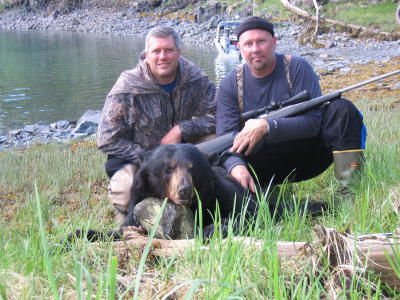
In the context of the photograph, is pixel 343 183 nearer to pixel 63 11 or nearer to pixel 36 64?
pixel 36 64

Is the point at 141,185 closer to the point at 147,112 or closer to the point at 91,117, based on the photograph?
the point at 147,112

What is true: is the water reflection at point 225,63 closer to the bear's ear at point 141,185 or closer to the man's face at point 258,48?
the man's face at point 258,48

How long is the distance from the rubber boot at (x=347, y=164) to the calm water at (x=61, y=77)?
41.7 feet

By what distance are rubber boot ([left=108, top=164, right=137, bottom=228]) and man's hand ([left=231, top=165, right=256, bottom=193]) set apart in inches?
37.0

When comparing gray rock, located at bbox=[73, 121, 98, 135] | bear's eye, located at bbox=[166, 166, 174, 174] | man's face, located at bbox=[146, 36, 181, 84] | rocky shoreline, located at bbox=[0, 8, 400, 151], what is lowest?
gray rock, located at bbox=[73, 121, 98, 135]

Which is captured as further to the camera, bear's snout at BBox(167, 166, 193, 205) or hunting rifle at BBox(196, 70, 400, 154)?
hunting rifle at BBox(196, 70, 400, 154)

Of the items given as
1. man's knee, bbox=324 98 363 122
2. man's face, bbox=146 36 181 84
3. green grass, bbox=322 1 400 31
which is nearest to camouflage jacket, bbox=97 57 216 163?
man's face, bbox=146 36 181 84

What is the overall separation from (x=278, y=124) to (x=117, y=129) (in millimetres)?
1528

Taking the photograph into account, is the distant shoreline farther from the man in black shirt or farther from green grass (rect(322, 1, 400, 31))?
the man in black shirt

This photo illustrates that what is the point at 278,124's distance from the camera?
4324mm

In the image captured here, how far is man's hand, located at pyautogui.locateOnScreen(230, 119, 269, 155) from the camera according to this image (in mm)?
4238

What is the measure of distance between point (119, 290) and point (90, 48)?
147 ft

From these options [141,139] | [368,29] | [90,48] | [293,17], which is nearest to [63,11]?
[90,48]

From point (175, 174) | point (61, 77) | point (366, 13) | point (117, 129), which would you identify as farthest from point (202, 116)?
point (366, 13)
